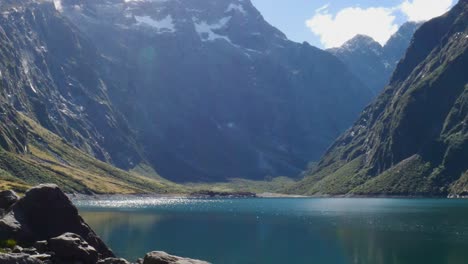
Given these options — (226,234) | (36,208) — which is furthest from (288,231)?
(36,208)

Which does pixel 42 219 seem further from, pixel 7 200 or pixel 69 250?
pixel 69 250

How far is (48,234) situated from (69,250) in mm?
8384

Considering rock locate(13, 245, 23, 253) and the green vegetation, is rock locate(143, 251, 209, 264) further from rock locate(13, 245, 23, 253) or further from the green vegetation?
the green vegetation

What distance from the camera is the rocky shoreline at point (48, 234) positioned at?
158 feet

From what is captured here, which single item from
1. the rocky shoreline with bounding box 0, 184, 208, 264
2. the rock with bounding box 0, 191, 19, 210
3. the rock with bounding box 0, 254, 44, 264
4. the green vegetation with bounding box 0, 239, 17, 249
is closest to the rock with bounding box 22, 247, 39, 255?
the rocky shoreline with bounding box 0, 184, 208, 264

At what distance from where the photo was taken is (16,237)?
176 feet

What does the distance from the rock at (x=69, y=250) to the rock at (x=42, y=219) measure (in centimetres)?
523

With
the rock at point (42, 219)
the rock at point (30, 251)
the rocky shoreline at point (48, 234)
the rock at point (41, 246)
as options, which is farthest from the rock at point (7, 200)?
the rock at point (30, 251)

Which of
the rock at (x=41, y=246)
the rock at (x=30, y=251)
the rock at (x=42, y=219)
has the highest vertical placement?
the rock at (x=42, y=219)

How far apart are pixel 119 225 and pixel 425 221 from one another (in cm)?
8599

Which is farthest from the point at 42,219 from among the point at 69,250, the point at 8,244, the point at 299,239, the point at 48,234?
the point at 299,239

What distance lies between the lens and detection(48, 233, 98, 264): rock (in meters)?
50.5

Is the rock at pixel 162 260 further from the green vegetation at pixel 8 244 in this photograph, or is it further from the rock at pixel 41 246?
the green vegetation at pixel 8 244

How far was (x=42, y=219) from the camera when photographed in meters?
58.4
